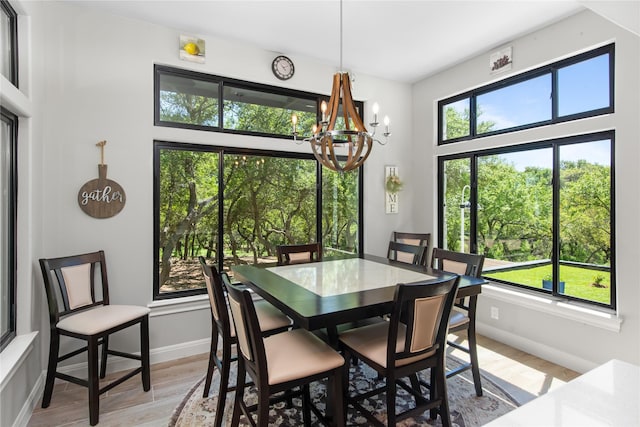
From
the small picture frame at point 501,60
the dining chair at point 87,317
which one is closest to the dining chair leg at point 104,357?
the dining chair at point 87,317

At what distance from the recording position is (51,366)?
231 cm

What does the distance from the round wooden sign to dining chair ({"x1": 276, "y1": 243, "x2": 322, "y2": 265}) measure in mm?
1466

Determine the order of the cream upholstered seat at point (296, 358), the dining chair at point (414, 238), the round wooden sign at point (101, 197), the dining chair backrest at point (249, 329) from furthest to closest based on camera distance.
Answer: the dining chair at point (414, 238) → the round wooden sign at point (101, 197) → the cream upholstered seat at point (296, 358) → the dining chair backrest at point (249, 329)

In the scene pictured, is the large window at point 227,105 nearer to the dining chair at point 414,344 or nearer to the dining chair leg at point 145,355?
the dining chair leg at point 145,355

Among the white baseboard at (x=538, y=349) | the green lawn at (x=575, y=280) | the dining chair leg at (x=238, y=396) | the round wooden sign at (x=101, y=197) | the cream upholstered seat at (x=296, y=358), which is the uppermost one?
the round wooden sign at (x=101, y=197)

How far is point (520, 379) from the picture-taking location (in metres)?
2.74

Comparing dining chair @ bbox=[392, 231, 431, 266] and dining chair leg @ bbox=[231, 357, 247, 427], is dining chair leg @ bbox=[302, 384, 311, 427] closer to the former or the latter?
dining chair leg @ bbox=[231, 357, 247, 427]

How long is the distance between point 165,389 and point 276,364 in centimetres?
142

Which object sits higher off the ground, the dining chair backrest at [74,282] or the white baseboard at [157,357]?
the dining chair backrest at [74,282]

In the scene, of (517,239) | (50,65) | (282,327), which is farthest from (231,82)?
(517,239)

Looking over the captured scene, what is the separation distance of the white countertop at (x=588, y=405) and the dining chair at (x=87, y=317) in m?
2.48

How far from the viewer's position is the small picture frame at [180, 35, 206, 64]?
3.16 meters

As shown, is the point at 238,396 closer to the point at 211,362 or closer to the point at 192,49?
the point at 211,362

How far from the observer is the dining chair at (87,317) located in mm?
2238
